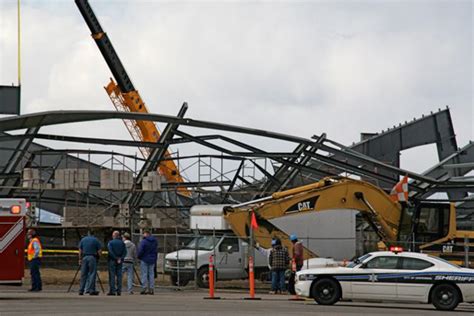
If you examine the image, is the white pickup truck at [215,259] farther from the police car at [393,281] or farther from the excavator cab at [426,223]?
the police car at [393,281]

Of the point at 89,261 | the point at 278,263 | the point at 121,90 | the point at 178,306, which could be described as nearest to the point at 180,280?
the point at 278,263

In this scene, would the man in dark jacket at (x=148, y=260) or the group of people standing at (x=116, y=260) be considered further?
the man in dark jacket at (x=148, y=260)

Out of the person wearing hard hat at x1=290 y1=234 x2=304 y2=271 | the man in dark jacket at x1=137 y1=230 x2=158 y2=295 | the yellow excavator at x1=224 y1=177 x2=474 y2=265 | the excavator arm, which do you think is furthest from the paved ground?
the yellow excavator at x1=224 y1=177 x2=474 y2=265

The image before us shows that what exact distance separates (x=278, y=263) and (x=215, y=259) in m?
4.03

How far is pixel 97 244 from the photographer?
24344mm

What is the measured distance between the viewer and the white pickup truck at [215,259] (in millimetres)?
29688

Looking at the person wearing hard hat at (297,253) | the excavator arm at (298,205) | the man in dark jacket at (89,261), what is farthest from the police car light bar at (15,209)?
the excavator arm at (298,205)

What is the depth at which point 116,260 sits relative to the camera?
2466cm

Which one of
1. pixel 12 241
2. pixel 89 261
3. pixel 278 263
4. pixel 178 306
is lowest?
pixel 178 306

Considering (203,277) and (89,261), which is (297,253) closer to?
(203,277)

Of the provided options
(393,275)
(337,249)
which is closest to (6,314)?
(393,275)

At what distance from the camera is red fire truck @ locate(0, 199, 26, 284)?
21250 mm

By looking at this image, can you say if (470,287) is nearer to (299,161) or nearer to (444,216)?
(444,216)

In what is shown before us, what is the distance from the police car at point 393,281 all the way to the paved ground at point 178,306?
1.06 ft
